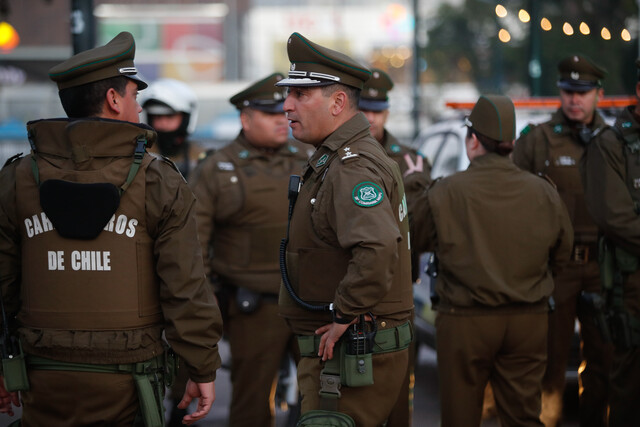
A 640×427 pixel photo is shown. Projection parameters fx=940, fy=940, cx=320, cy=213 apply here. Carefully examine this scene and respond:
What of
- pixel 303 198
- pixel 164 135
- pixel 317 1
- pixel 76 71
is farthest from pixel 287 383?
pixel 317 1

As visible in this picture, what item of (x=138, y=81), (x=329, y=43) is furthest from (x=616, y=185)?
(x=329, y=43)

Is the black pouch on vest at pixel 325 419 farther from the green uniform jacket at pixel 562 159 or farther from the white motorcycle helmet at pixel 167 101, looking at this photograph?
the white motorcycle helmet at pixel 167 101

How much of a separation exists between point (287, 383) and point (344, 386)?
313 centimetres

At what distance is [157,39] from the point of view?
42562 millimetres

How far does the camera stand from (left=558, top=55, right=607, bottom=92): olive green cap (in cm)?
639

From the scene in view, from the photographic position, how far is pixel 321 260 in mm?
3906

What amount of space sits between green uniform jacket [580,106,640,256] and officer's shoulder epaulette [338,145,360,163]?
2031 millimetres

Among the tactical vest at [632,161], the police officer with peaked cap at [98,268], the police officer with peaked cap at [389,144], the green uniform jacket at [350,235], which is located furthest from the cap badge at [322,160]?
the tactical vest at [632,161]

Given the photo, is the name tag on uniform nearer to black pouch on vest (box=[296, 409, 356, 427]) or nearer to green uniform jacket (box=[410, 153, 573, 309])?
green uniform jacket (box=[410, 153, 573, 309])

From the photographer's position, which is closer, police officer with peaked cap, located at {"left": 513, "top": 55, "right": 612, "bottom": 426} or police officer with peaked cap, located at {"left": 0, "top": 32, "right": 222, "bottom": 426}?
police officer with peaked cap, located at {"left": 0, "top": 32, "right": 222, "bottom": 426}

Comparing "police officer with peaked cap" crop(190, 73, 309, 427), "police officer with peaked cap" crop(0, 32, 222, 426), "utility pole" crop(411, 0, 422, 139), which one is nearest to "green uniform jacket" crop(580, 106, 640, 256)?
"police officer with peaked cap" crop(190, 73, 309, 427)

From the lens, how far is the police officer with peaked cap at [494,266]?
4.86 metres

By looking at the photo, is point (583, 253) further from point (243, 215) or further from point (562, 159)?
point (243, 215)

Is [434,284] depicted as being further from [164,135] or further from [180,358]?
[164,135]
